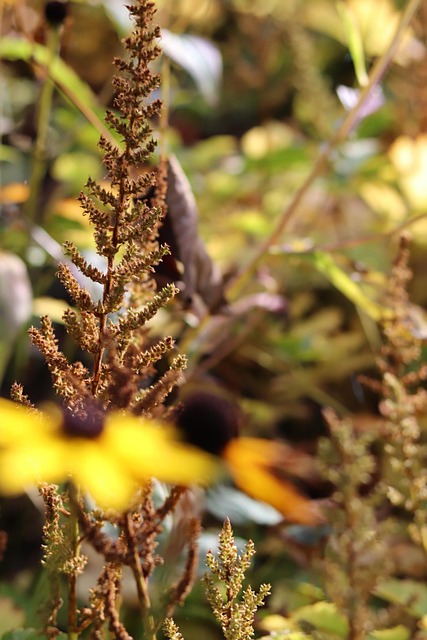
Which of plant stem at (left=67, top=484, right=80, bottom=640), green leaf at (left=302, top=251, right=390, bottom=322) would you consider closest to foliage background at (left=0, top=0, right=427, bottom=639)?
green leaf at (left=302, top=251, right=390, bottom=322)

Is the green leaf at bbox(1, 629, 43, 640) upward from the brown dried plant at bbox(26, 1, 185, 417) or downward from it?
downward

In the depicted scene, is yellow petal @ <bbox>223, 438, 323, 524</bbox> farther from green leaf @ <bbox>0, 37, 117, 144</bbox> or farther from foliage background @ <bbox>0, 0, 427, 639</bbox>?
green leaf @ <bbox>0, 37, 117, 144</bbox>

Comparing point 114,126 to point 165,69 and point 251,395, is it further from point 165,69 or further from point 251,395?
point 251,395

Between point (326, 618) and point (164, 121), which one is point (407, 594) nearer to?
point (326, 618)

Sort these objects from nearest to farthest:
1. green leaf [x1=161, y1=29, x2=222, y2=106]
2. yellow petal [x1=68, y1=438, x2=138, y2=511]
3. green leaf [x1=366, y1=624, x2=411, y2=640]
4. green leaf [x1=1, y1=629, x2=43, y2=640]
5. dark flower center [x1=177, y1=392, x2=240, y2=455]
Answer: yellow petal [x1=68, y1=438, x2=138, y2=511], green leaf [x1=1, y1=629, x2=43, y2=640], green leaf [x1=366, y1=624, x2=411, y2=640], dark flower center [x1=177, y1=392, x2=240, y2=455], green leaf [x1=161, y1=29, x2=222, y2=106]

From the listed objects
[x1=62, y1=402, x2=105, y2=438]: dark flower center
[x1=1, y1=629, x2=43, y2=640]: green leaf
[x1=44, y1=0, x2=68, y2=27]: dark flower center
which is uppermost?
[x1=44, y1=0, x2=68, y2=27]: dark flower center

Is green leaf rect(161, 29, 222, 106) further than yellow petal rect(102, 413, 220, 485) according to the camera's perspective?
Yes

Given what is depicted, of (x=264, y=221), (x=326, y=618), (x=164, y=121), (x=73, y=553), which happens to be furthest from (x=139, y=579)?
(x=264, y=221)
